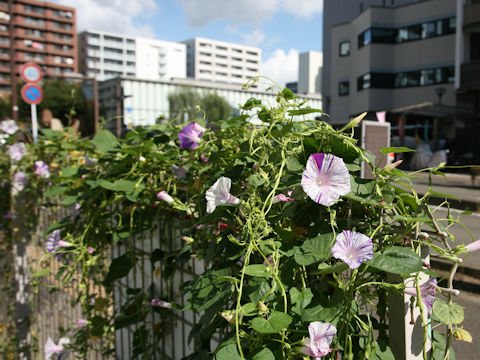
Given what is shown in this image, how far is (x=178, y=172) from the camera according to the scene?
1.26 m

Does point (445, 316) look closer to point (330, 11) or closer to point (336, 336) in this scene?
point (336, 336)

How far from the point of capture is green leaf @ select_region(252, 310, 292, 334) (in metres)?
0.65

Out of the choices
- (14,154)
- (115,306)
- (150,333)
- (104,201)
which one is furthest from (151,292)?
(14,154)

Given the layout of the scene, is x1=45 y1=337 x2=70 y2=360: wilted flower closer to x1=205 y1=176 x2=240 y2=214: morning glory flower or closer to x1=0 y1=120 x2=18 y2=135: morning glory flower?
x1=205 y1=176 x2=240 y2=214: morning glory flower

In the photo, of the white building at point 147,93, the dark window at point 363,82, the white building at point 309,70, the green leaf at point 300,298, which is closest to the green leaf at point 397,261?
the green leaf at point 300,298

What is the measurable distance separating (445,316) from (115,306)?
1.58 metres

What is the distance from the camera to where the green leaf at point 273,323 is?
0.65m

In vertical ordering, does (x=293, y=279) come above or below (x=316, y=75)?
below

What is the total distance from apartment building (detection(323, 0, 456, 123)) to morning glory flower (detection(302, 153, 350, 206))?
81.6 feet

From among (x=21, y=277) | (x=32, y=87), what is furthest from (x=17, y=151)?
(x=32, y=87)

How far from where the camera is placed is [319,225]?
75 cm

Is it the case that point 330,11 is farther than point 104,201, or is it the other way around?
point 330,11

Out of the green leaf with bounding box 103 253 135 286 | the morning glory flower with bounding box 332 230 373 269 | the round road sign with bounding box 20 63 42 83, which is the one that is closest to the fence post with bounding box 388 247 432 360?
the morning glory flower with bounding box 332 230 373 269

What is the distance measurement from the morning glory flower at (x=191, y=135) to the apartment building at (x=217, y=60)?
124563mm
